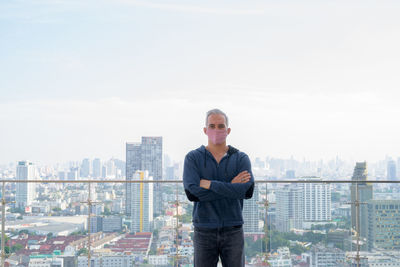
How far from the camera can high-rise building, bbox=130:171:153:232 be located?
3752 mm

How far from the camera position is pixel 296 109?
20.8 meters

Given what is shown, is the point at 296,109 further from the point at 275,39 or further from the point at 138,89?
the point at 138,89

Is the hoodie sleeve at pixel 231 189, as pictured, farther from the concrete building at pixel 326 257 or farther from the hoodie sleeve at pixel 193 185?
the concrete building at pixel 326 257

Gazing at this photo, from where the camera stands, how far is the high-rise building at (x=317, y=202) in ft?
12.2

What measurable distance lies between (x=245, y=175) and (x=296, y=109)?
63.1 ft

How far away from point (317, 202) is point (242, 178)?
5.82 feet

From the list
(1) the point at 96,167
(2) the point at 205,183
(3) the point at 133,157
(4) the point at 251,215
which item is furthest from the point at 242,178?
(1) the point at 96,167

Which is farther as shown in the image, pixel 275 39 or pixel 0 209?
pixel 275 39

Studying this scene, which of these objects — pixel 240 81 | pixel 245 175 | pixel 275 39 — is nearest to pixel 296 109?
pixel 240 81

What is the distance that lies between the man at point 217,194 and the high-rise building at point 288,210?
146cm

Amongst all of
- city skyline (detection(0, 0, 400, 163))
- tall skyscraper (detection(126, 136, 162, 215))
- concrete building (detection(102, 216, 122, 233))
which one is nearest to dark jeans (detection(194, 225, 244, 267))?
concrete building (detection(102, 216, 122, 233))

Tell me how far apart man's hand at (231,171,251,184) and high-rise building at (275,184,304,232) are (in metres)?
1.56

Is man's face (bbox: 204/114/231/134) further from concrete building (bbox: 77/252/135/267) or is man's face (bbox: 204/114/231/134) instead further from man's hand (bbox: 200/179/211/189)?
concrete building (bbox: 77/252/135/267)

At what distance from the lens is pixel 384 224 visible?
12.7 ft
